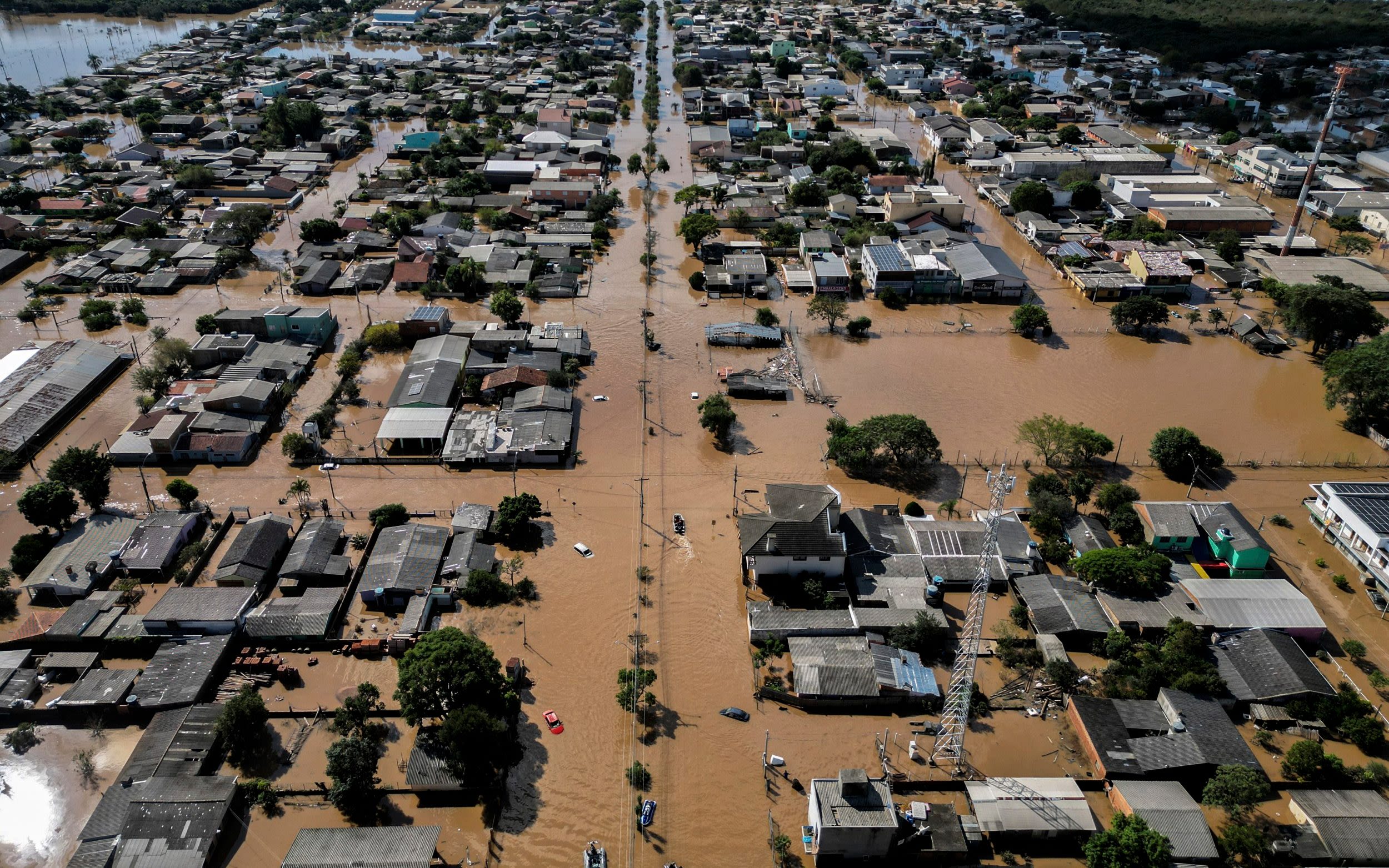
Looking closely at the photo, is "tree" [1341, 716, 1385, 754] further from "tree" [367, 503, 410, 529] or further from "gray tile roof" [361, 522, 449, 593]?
"tree" [367, 503, 410, 529]

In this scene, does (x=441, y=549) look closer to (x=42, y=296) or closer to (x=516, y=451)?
(x=516, y=451)

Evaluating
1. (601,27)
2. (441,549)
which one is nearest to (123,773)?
(441,549)

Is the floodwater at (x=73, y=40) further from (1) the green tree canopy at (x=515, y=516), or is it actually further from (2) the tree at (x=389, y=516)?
(1) the green tree canopy at (x=515, y=516)

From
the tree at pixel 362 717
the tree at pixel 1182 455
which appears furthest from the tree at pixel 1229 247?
the tree at pixel 362 717

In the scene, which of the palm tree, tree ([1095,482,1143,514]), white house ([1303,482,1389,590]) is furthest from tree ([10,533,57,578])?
white house ([1303,482,1389,590])

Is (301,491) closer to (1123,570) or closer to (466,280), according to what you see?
(466,280)

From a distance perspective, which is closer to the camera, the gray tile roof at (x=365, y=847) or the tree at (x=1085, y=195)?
the gray tile roof at (x=365, y=847)

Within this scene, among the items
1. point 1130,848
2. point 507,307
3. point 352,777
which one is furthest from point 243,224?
point 1130,848
